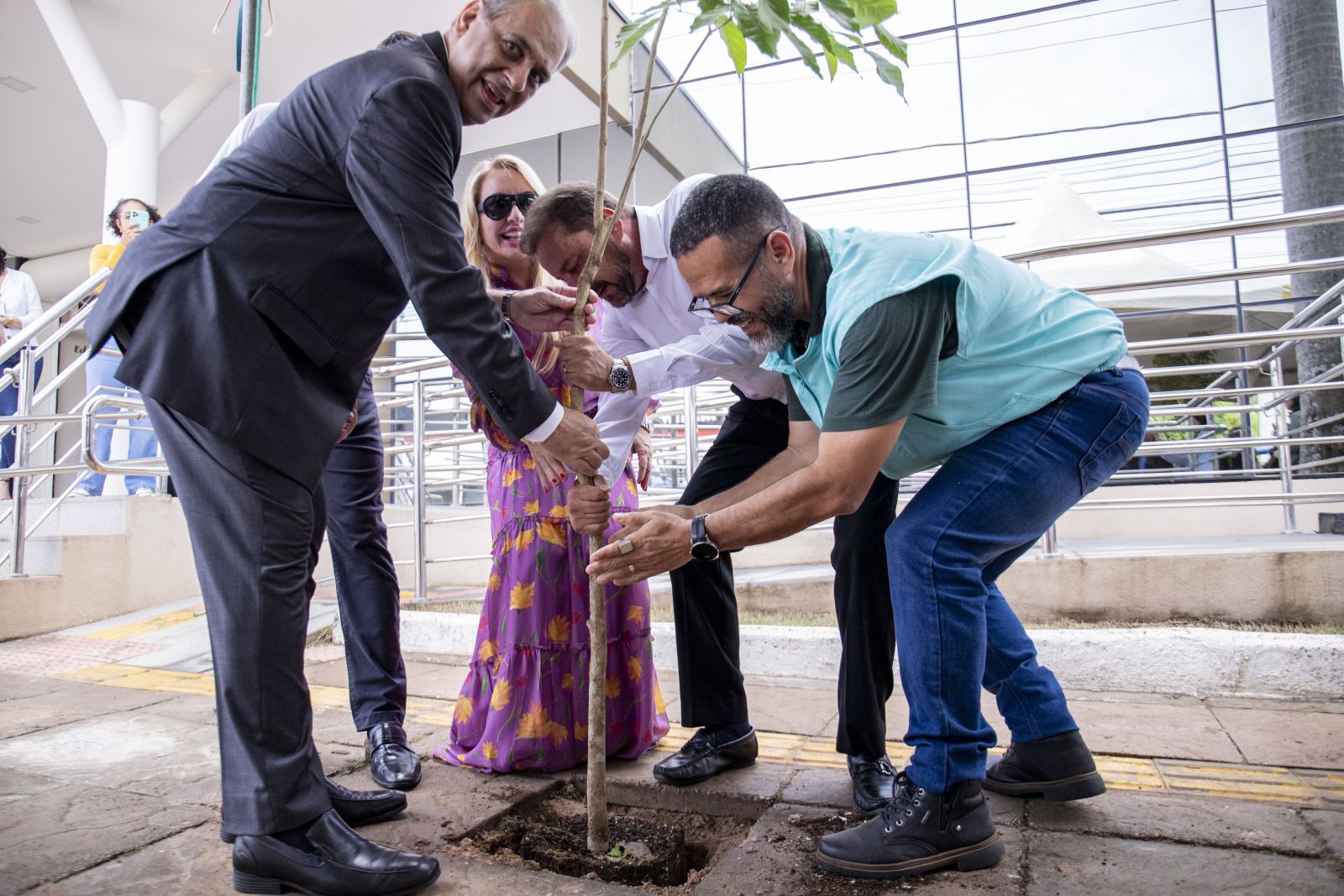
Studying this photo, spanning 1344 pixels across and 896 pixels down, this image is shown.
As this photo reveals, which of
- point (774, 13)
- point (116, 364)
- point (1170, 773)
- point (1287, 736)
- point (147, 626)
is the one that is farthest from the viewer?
point (147, 626)

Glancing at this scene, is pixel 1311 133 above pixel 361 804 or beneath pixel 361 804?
above

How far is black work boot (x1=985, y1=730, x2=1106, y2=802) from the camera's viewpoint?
1890 millimetres

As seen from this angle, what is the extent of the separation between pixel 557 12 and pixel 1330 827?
7.46 feet

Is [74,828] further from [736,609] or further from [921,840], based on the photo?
[921,840]

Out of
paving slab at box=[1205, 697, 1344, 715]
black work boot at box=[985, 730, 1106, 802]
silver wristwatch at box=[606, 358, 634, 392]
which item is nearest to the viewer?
black work boot at box=[985, 730, 1106, 802]

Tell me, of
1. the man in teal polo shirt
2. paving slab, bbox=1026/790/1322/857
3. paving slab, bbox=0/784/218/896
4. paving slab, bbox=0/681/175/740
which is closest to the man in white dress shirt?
the man in teal polo shirt

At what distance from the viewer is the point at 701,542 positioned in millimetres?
1876

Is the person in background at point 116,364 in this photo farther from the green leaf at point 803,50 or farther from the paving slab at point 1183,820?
the paving slab at point 1183,820

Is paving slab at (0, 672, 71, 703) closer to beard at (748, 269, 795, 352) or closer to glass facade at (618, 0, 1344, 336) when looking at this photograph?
beard at (748, 269, 795, 352)

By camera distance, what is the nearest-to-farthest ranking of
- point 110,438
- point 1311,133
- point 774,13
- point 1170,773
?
point 774,13 → point 1170,773 → point 110,438 → point 1311,133

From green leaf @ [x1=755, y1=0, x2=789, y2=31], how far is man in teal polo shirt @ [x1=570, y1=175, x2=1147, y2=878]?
505 mm

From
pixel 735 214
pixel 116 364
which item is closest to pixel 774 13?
A: pixel 735 214

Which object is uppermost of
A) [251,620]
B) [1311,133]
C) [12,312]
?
[1311,133]

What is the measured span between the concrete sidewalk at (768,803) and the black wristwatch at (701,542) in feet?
1.97
